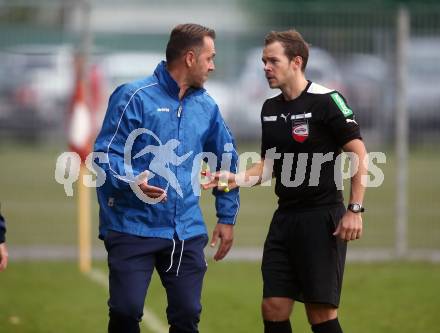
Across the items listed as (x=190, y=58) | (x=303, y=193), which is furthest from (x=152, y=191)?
(x=303, y=193)

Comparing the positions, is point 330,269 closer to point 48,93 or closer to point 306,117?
point 306,117

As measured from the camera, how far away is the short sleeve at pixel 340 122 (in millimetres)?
7238

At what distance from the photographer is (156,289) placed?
1152 cm

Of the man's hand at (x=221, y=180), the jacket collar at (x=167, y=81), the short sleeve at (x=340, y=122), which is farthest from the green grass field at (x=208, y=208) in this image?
the jacket collar at (x=167, y=81)

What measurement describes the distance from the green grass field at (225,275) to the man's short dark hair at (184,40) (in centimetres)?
309

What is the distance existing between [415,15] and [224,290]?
4.88 metres

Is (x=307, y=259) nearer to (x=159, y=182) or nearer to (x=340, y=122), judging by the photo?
(x=340, y=122)

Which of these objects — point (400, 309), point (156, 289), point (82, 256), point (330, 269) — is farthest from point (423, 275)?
point (330, 269)

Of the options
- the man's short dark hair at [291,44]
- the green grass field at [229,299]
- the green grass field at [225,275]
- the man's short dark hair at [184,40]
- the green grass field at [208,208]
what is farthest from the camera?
the green grass field at [208,208]

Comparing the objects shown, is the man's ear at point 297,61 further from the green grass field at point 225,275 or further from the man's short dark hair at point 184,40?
the green grass field at point 225,275

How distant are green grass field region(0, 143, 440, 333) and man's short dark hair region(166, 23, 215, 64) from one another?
3086mm

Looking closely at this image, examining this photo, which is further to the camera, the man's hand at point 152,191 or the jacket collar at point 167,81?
the jacket collar at point 167,81

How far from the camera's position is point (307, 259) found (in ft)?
24.2

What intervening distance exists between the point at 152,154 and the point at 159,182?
0.60ft
